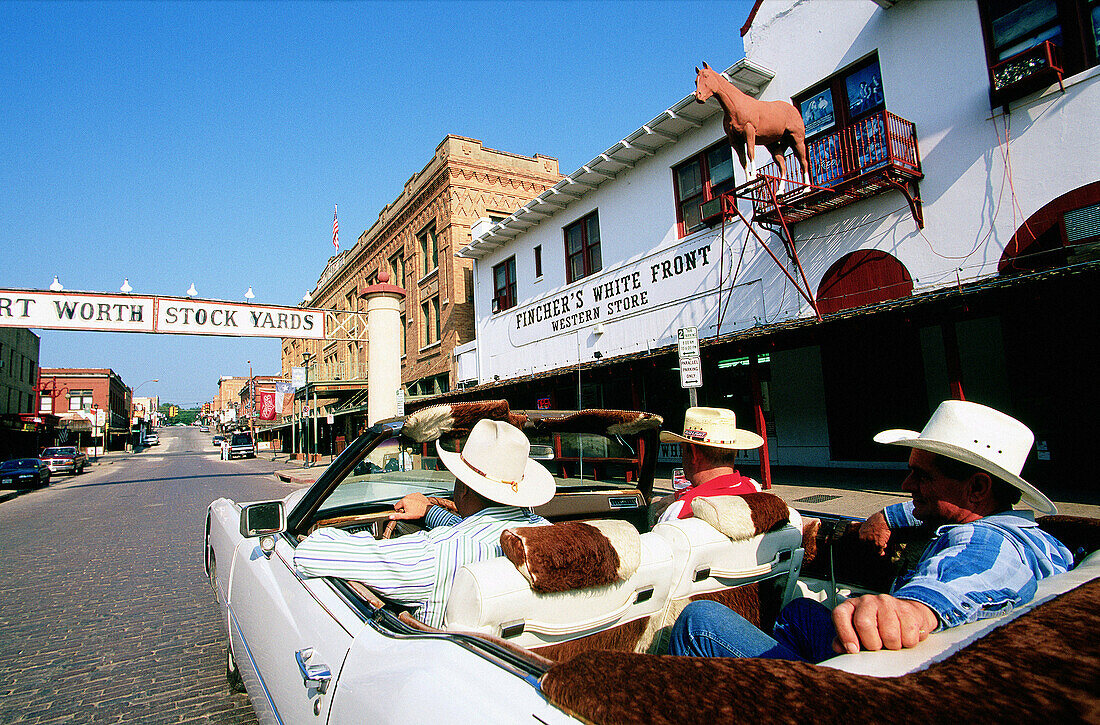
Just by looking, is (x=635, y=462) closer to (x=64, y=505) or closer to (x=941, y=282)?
(x=941, y=282)

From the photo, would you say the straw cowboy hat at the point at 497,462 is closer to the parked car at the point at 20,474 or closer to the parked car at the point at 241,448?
the parked car at the point at 20,474

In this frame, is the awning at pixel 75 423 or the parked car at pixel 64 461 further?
the awning at pixel 75 423

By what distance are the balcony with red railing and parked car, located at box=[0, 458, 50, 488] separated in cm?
2795

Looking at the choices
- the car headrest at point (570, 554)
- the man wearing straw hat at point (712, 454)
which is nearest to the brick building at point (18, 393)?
the man wearing straw hat at point (712, 454)

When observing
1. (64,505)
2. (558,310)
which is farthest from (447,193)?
(64,505)

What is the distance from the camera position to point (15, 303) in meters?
16.1

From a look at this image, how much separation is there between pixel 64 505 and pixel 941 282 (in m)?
21.1

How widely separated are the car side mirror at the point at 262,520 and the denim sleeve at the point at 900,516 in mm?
2741

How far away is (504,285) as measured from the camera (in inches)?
853

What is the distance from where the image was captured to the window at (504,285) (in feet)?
69.6

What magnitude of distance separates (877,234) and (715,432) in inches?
370

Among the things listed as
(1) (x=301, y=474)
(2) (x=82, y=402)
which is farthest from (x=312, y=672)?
(2) (x=82, y=402)

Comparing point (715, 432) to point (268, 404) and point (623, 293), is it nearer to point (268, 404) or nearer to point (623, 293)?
point (623, 293)

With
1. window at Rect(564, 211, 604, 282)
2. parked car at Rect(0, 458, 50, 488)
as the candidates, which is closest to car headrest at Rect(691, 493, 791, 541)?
window at Rect(564, 211, 604, 282)
